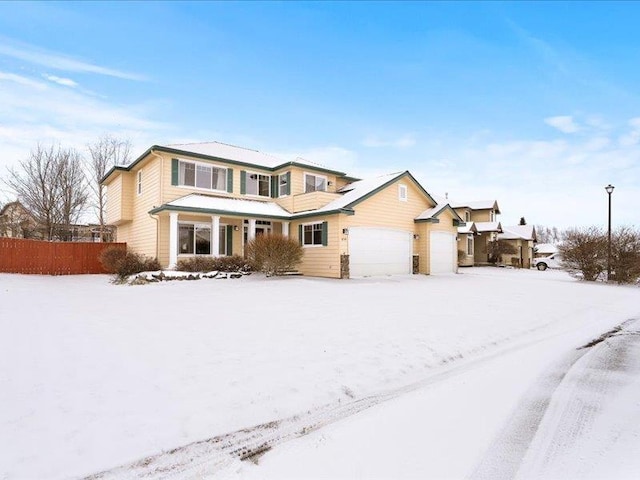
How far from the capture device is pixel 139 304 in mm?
8836

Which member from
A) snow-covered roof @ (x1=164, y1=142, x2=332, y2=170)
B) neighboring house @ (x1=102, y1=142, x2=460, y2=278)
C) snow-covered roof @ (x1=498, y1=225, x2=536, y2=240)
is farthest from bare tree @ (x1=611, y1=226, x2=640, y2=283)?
snow-covered roof @ (x1=498, y1=225, x2=536, y2=240)

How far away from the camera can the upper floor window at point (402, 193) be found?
2043 centimetres

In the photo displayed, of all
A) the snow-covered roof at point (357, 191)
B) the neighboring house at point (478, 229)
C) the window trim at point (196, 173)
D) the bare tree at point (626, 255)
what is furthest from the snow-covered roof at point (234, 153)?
the neighboring house at point (478, 229)

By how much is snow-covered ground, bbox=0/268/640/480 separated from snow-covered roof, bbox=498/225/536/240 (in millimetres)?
27783

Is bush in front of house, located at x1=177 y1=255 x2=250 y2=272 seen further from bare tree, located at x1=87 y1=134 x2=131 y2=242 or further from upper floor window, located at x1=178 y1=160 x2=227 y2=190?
bare tree, located at x1=87 y1=134 x2=131 y2=242

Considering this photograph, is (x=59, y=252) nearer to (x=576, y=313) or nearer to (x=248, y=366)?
(x=248, y=366)

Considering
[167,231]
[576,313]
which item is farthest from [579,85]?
[167,231]

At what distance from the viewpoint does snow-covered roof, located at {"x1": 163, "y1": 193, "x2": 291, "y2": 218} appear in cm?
1642

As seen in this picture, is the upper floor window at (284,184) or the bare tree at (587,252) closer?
the bare tree at (587,252)

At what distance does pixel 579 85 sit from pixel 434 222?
31.0 ft

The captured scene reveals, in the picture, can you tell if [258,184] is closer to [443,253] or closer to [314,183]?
A: [314,183]

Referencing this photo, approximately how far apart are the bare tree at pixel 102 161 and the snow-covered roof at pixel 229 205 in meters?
18.8

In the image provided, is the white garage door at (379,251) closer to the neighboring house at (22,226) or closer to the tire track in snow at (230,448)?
the tire track in snow at (230,448)

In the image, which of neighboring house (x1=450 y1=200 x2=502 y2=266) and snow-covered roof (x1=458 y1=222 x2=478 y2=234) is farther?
neighboring house (x1=450 y1=200 x2=502 y2=266)
